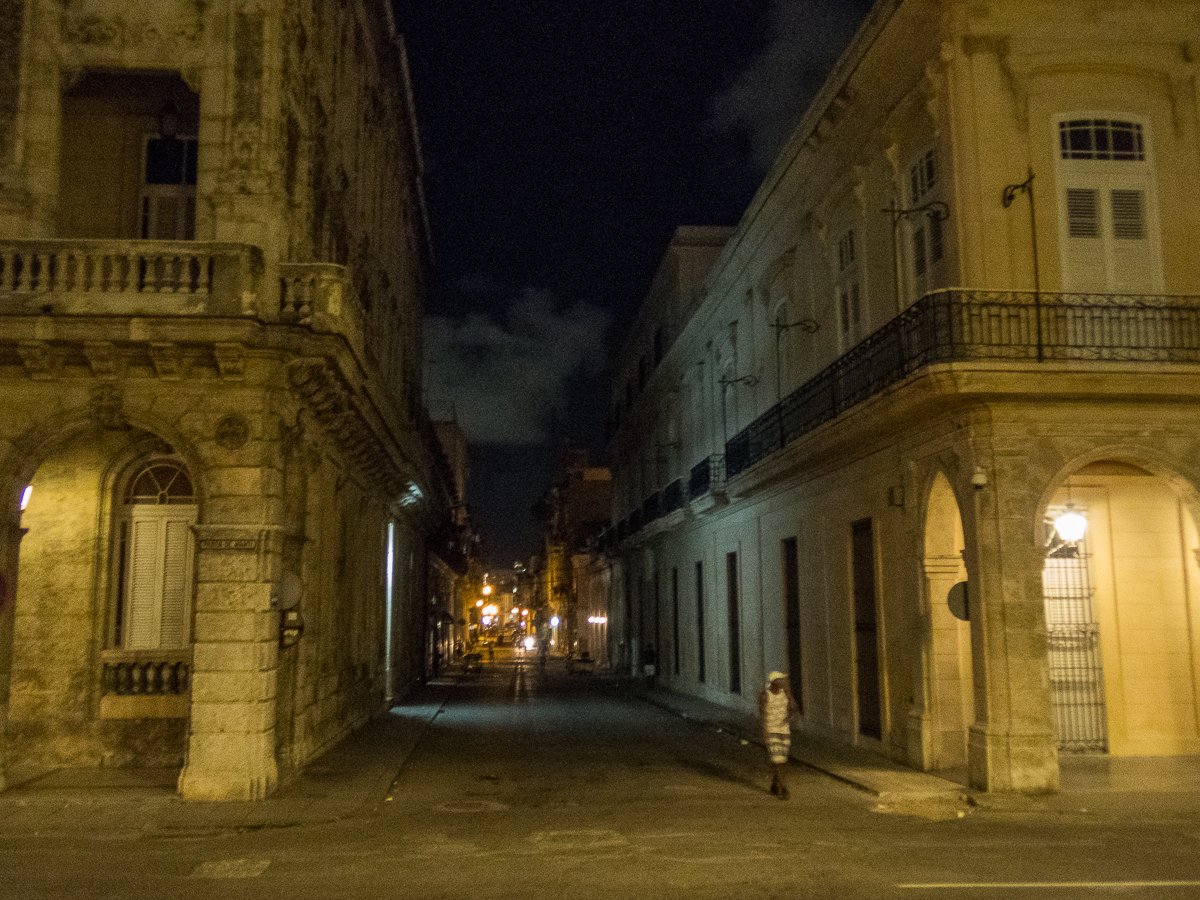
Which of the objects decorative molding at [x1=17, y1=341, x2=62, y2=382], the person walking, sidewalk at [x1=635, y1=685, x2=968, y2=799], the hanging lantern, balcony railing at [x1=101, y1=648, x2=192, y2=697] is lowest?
sidewalk at [x1=635, y1=685, x2=968, y2=799]

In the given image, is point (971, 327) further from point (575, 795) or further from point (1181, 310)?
point (575, 795)

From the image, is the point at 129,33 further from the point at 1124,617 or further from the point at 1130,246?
the point at 1124,617

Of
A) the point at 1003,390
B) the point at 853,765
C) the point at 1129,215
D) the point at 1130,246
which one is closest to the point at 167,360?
the point at 1003,390

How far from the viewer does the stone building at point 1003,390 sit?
13617 mm

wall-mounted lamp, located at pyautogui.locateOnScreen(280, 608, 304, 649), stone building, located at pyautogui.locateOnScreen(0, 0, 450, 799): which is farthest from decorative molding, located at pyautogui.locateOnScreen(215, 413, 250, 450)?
wall-mounted lamp, located at pyautogui.locateOnScreen(280, 608, 304, 649)

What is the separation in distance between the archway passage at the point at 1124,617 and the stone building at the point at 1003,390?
3 centimetres

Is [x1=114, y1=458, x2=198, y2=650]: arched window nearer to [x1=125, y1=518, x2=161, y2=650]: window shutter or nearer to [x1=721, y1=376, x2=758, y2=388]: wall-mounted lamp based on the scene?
[x1=125, y1=518, x2=161, y2=650]: window shutter

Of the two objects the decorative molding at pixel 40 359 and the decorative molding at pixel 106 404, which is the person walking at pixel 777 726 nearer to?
the decorative molding at pixel 106 404

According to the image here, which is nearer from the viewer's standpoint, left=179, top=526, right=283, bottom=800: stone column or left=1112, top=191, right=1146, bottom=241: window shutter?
left=179, top=526, right=283, bottom=800: stone column

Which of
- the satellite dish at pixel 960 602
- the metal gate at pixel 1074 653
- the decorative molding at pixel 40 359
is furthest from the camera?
the metal gate at pixel 1074 653

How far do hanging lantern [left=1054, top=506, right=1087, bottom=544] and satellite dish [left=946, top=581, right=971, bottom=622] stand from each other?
2.61 metres

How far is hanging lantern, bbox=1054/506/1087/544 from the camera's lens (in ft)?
51.1

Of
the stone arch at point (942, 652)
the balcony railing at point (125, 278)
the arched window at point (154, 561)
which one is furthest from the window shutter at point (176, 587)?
the stone arch at point (942, 652)

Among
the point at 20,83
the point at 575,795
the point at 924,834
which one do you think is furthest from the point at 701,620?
the point at 20,83
